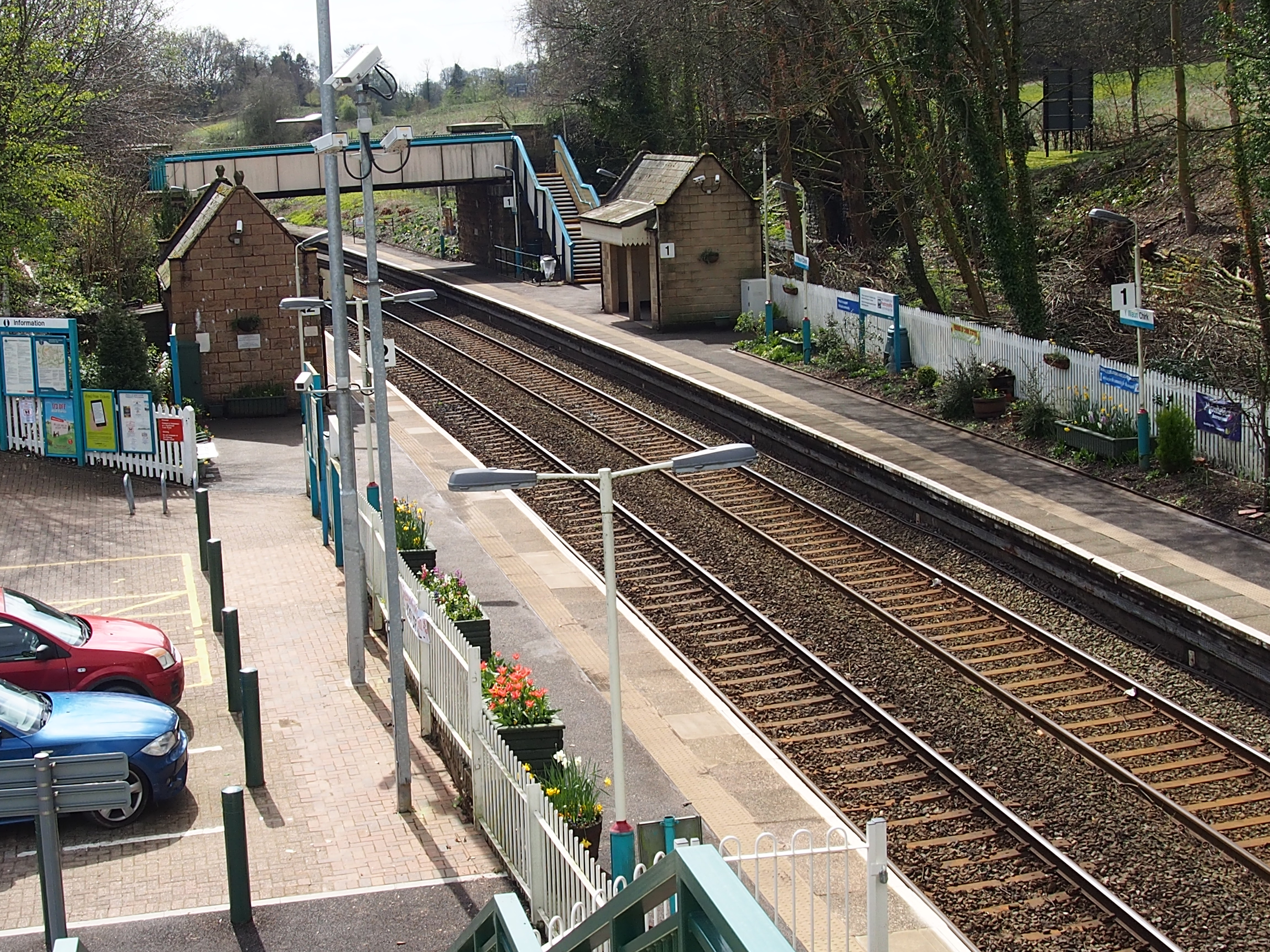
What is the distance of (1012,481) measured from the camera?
22.4 metres

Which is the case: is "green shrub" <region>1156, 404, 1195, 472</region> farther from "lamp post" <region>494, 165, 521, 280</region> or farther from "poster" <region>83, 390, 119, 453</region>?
"lamp post" <region>494, 165, 521, 280</region>

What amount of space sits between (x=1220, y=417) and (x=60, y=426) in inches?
758

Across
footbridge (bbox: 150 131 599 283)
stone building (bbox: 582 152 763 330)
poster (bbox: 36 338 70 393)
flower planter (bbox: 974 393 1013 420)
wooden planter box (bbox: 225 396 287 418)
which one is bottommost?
flower planter (bbox: 974 393 1013 420)

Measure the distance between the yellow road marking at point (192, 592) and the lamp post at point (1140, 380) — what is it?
45.5ft

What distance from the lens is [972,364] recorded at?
2714 cm

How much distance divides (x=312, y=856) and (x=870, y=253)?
29.9m

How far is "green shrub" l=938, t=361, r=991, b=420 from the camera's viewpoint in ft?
87.4

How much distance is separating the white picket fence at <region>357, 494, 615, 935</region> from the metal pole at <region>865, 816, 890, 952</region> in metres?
1.59

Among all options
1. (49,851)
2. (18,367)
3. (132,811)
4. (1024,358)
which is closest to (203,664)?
(132,811)

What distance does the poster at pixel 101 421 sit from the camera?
24828mm

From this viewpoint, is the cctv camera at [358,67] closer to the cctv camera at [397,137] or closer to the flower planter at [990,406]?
the cctv camera at [397,137]

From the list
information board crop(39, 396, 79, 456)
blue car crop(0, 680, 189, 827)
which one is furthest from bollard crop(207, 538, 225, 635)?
information board crop(39, 396, 79, 456)

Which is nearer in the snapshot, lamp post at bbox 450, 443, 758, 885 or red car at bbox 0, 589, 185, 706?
lamp post at bbox 450, 443, 758, 885

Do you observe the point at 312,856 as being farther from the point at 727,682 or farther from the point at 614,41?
the point at 614,41
